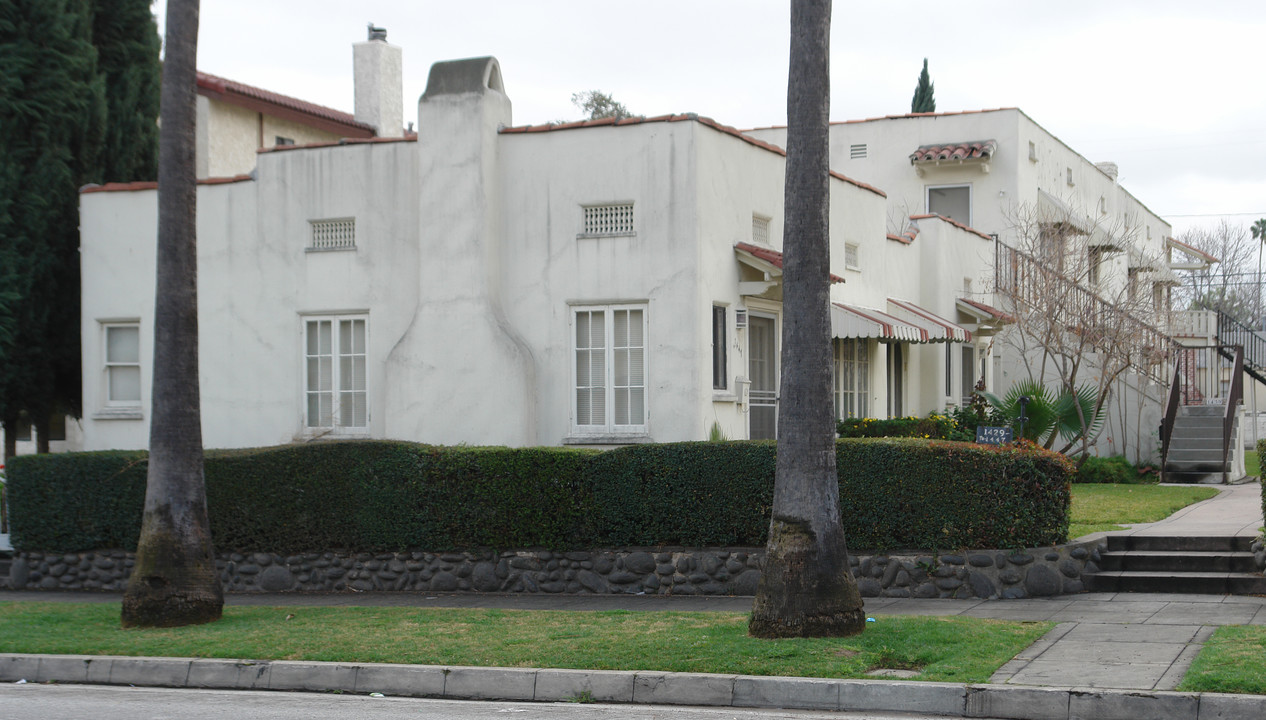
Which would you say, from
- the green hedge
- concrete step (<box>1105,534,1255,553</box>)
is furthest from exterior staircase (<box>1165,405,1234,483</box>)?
the green hedge

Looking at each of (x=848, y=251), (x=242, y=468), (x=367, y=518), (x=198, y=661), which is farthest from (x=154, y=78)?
(x=198, y=661)

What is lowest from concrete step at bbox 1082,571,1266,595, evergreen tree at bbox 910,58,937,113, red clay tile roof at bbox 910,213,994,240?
concrete step at bbox 1082,571,1266,595

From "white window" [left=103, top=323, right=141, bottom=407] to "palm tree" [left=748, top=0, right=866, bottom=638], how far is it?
436 inches

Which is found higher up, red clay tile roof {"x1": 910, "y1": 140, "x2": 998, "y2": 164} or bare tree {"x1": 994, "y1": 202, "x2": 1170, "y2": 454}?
red clay tile roof {"x1": 910, "y1": 140, "x2": 998, "y2": 164}

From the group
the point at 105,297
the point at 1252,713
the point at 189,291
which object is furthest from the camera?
the point at 105,297

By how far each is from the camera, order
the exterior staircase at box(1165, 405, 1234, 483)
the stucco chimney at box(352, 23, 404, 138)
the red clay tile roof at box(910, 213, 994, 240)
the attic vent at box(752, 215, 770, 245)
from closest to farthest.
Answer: the attic vent at box(752, 215, 770, 245), the exterior staircase at box(1165, 405, 1234, 483), the red clay tile roof at box(910, 213, 994, 240), the stucco chimney at box(352, 23, 404, 138)

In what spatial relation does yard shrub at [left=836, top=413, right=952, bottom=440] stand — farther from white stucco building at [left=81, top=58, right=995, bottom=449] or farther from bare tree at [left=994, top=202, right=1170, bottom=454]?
bare tree at [left=994, top=202, right=1170, bottom=454]

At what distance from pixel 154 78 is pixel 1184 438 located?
1838 cm

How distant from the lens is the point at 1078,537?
1314cm

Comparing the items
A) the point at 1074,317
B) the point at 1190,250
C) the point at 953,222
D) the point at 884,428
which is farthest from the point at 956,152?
the point at 1190,250

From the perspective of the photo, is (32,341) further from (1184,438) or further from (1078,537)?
(1184,438)

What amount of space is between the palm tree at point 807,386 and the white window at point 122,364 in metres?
11.1

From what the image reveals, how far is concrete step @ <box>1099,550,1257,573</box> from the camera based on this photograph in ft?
40.2

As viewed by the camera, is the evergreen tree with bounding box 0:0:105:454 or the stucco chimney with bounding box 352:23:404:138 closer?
the evergreen tree with bounding box 0:0:105:454
